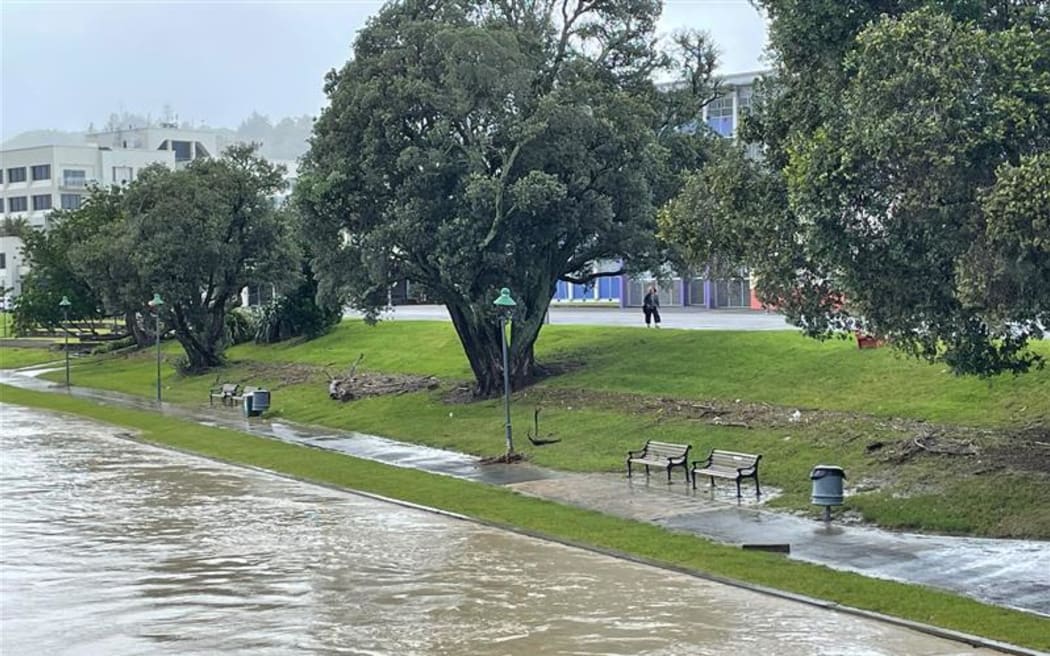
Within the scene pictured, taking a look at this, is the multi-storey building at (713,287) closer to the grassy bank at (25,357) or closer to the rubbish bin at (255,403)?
the rubbish bin at (255,403)

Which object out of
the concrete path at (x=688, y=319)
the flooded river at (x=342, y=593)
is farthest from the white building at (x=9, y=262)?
the flooded river at (x=342, y=593)

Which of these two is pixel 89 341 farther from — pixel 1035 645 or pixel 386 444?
pixel 1035 645

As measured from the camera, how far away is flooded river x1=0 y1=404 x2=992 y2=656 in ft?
37.7

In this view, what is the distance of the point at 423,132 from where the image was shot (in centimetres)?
3111

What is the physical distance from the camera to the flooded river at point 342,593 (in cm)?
1149

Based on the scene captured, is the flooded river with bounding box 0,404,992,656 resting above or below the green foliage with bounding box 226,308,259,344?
below

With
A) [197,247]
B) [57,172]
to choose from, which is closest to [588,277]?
[197,247]

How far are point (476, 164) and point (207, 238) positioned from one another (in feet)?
70.4

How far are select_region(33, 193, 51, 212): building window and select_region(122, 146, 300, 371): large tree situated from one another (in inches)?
3617

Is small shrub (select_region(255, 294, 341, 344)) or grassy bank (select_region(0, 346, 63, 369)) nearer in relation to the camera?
small shrub (select_region(255, 294, 341, 344))

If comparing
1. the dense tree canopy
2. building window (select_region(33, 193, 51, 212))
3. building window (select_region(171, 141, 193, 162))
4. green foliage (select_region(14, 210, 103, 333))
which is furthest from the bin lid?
building window (select_region(171, 141, 193, 162))

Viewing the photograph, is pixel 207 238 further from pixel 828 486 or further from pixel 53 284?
pixel 828 486

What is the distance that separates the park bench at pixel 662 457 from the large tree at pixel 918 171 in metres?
4.44

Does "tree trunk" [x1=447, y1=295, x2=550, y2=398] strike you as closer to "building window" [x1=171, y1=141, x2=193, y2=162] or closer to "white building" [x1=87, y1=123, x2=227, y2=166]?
"white building" [x1=87, y1=123, x2=227, y2=166]
